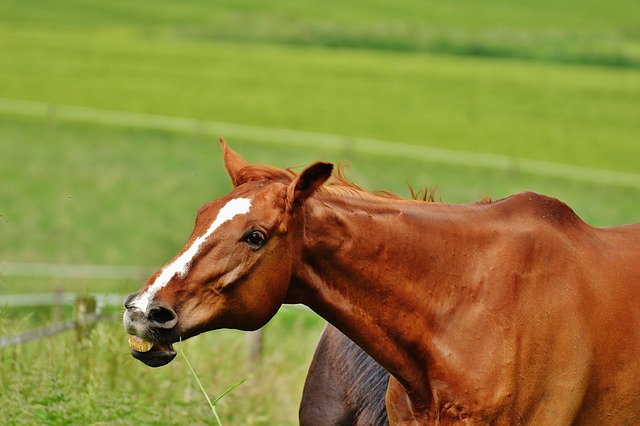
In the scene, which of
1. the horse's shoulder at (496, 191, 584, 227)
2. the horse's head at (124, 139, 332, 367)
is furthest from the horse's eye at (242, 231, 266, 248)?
the horse's shoulder at (496, 191, 584, 227)

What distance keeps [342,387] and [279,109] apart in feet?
95.3

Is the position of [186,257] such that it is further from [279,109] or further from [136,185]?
[279,109]

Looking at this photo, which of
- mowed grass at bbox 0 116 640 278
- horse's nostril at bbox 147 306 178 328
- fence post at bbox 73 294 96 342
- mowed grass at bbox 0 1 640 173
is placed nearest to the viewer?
horse's nostril at bbox 147 306 178 328

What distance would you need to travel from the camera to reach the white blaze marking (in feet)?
13.9

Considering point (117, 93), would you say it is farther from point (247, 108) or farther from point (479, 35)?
point (479, 35)

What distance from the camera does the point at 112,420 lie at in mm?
6062

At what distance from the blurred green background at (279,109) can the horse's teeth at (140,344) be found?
10.3m

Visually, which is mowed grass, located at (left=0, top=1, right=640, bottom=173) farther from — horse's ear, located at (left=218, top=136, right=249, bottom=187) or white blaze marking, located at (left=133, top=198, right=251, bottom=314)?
white blaze marking, located at (left=133, top=198, right=251, bottom=314)

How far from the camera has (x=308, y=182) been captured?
4.42 metres

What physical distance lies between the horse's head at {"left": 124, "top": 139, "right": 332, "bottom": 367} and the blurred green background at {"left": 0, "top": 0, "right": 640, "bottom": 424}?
10269 millimetres

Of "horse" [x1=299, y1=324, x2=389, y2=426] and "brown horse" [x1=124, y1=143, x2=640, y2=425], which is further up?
"brown horse" [x1=124, y1=143, x2=640, y2=425]

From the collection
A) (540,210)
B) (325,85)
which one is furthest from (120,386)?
(325,85)

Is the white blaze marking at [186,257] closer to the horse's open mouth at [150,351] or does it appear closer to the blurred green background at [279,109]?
the horse's open mouth at [150,351]

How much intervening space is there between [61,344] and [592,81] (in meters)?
33.5
